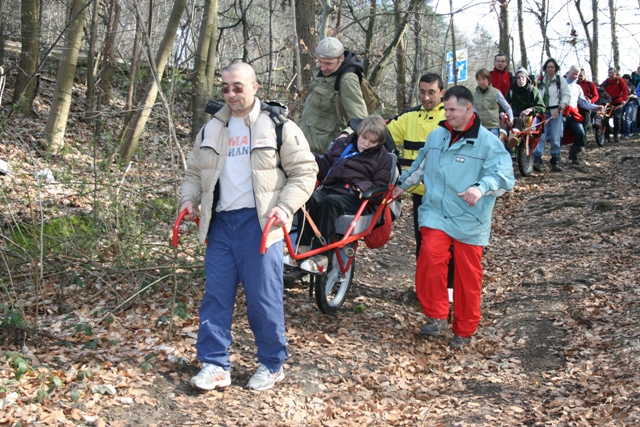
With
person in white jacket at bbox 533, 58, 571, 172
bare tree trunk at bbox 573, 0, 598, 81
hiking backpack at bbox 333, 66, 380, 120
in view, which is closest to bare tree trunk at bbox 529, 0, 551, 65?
bare tree trunk at bbox 573, 0, 598, 81

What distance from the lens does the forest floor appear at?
423 centimetres

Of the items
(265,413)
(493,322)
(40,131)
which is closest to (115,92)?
(40,131)

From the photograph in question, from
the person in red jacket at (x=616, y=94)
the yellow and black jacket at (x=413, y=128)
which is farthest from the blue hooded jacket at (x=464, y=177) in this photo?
the person in red jacket at (x=616, y=94)

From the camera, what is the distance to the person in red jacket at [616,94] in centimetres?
1933

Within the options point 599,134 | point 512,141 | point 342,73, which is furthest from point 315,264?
point 599,134

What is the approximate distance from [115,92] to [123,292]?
11.7m

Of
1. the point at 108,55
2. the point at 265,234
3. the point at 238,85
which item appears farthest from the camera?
the point at 108,55

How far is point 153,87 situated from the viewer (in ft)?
33.4

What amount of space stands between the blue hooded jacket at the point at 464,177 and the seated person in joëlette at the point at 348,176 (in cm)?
53

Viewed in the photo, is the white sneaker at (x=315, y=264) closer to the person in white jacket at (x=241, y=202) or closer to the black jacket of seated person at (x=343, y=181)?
the black jacket of seated person at (x=343, y=181)

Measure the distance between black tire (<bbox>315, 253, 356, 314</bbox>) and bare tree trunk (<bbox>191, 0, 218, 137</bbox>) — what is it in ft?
20.0

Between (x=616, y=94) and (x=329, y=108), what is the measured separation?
50.6ft

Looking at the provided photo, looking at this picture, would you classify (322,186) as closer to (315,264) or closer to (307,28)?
(315,264)

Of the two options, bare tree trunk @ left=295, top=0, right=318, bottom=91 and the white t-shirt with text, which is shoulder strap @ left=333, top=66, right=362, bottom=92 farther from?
bare tree trunk @ left=295, top=0, right=318, bottom=91
